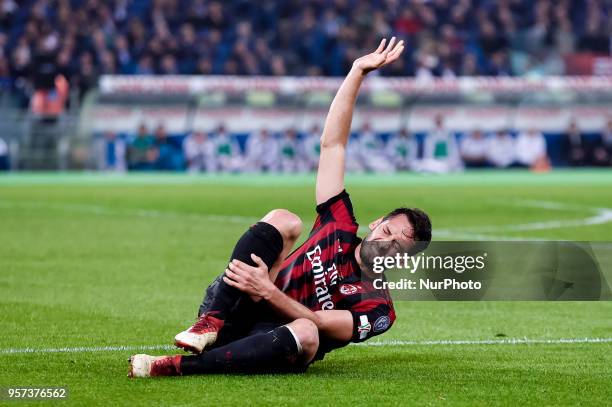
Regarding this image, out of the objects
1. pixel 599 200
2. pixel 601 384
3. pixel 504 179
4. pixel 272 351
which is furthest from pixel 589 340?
pixel 504 179

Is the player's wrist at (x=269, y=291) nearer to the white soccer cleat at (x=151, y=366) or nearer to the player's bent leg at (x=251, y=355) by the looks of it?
the player's bent leg at (x=251, y=355)

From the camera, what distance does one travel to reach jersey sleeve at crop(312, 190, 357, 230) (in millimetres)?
6910

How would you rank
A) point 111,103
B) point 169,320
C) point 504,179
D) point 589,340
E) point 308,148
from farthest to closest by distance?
1. point 308,148
2. point 111,103
3. point 504,179
4. point 169,320
5. point 589,340

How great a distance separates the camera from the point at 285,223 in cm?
664

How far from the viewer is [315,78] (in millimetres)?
35125

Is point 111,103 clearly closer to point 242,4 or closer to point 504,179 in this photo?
point 242,4

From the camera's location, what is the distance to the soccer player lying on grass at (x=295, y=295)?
6.43 meters

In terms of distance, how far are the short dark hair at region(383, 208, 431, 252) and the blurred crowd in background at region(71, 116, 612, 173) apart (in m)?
26.7

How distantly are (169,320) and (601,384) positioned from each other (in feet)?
11.2

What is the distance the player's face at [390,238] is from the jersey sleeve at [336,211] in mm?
256

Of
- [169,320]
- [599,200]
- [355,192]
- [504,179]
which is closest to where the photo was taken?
[169,320]

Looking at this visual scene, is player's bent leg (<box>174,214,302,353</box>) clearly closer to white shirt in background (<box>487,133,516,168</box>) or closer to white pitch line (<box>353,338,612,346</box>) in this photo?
white pitch line (<box>353,338,612,346</box>)

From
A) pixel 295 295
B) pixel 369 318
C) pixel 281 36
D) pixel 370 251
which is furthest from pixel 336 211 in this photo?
pixel 281 36

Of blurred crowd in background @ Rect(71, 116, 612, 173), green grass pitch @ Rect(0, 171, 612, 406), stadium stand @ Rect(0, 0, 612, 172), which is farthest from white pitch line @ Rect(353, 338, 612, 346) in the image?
blurred crowd in background @ Rect(71, 116, 612, 173)
